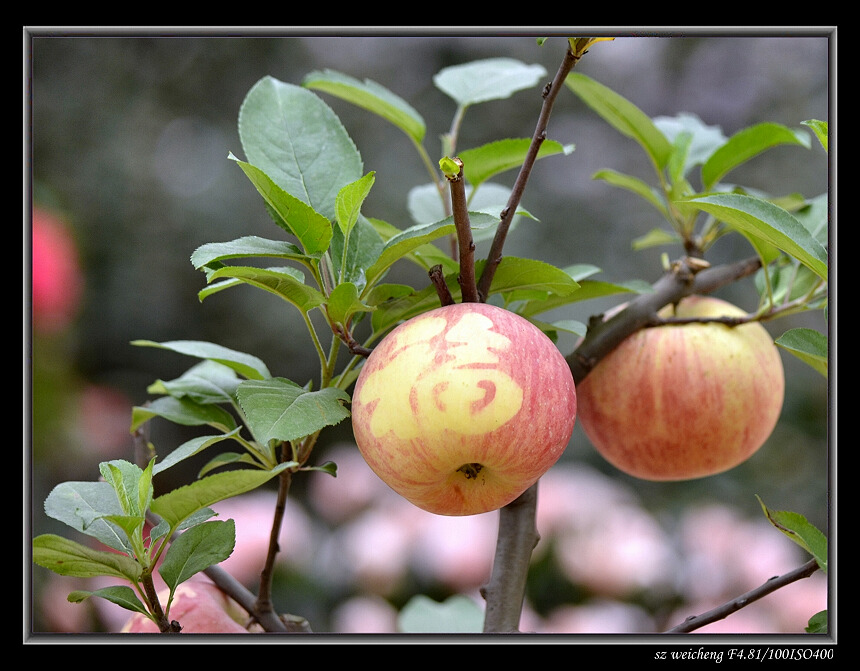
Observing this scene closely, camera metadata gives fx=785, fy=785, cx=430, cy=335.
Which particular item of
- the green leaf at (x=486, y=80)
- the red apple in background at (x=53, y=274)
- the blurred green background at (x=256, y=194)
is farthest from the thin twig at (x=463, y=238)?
the blurred green background at (x=256, y=194)

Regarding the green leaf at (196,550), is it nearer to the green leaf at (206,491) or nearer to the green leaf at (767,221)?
the green leaf at (206,491)

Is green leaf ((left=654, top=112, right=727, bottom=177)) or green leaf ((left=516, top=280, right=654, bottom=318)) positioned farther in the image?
green leaf ((left=654, top=112, right=727, bottom=177))

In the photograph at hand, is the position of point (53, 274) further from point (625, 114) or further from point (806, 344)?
point (806, 344)

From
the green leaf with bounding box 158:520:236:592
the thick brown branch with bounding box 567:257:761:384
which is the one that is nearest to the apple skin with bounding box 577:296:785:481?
the thick brown branch with bounding box 567:257:761:384

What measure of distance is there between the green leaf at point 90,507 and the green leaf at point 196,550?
0.02 m

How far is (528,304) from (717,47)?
1195 mm

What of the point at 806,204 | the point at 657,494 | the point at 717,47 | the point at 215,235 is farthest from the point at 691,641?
the point at 717,47

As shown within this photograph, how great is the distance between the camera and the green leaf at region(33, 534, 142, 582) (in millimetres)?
304

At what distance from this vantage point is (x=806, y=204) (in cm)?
48

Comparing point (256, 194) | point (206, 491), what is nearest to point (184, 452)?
point (206, 491)

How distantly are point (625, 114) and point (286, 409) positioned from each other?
278 mm

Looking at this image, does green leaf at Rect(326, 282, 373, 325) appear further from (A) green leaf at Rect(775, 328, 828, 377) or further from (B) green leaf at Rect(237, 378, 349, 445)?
(A) green leaf at Rect(775, 328, 828, 377)

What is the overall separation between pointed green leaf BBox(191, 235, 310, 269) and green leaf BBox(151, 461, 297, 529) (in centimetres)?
8

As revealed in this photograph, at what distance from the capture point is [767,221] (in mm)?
325
